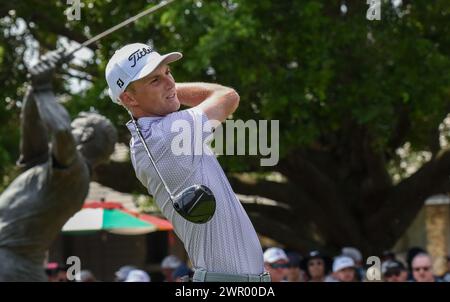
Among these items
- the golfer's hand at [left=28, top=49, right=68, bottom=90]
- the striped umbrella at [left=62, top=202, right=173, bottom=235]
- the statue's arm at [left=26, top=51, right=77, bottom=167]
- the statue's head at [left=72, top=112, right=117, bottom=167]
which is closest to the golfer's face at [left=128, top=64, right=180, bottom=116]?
the statue's arm at [left=26, top=51, right=77, bottom=167]

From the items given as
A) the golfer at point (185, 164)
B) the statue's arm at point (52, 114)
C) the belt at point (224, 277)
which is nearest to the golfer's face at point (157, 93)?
the golfer at point (185, 164)

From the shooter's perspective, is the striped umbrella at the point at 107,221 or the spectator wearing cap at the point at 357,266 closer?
the spectator wearing cap at the point at 357,266

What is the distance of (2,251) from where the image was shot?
5.75m

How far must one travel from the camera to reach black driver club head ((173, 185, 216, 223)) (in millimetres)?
3844

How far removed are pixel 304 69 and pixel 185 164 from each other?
27.9 ft

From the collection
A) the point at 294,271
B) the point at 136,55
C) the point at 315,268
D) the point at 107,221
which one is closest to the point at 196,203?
the point at 136,55

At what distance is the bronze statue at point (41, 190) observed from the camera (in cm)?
569

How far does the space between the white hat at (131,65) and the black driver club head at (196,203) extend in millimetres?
512

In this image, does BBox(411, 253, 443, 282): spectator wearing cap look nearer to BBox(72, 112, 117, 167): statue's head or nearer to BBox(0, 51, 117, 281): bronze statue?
BBox(72, 112, 117, 167): statue's head

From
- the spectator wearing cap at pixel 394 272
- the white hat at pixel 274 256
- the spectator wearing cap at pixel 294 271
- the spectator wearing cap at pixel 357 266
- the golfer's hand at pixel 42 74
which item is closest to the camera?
the golfer's hand at pixel 42 74

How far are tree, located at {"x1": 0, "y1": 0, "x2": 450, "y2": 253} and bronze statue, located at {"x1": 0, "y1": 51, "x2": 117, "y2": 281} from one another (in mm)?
5370

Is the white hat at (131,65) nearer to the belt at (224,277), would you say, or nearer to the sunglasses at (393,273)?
the belt at (224,277)

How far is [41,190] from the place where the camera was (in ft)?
19.0

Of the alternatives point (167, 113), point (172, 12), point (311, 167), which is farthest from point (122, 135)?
point (167, 113)
